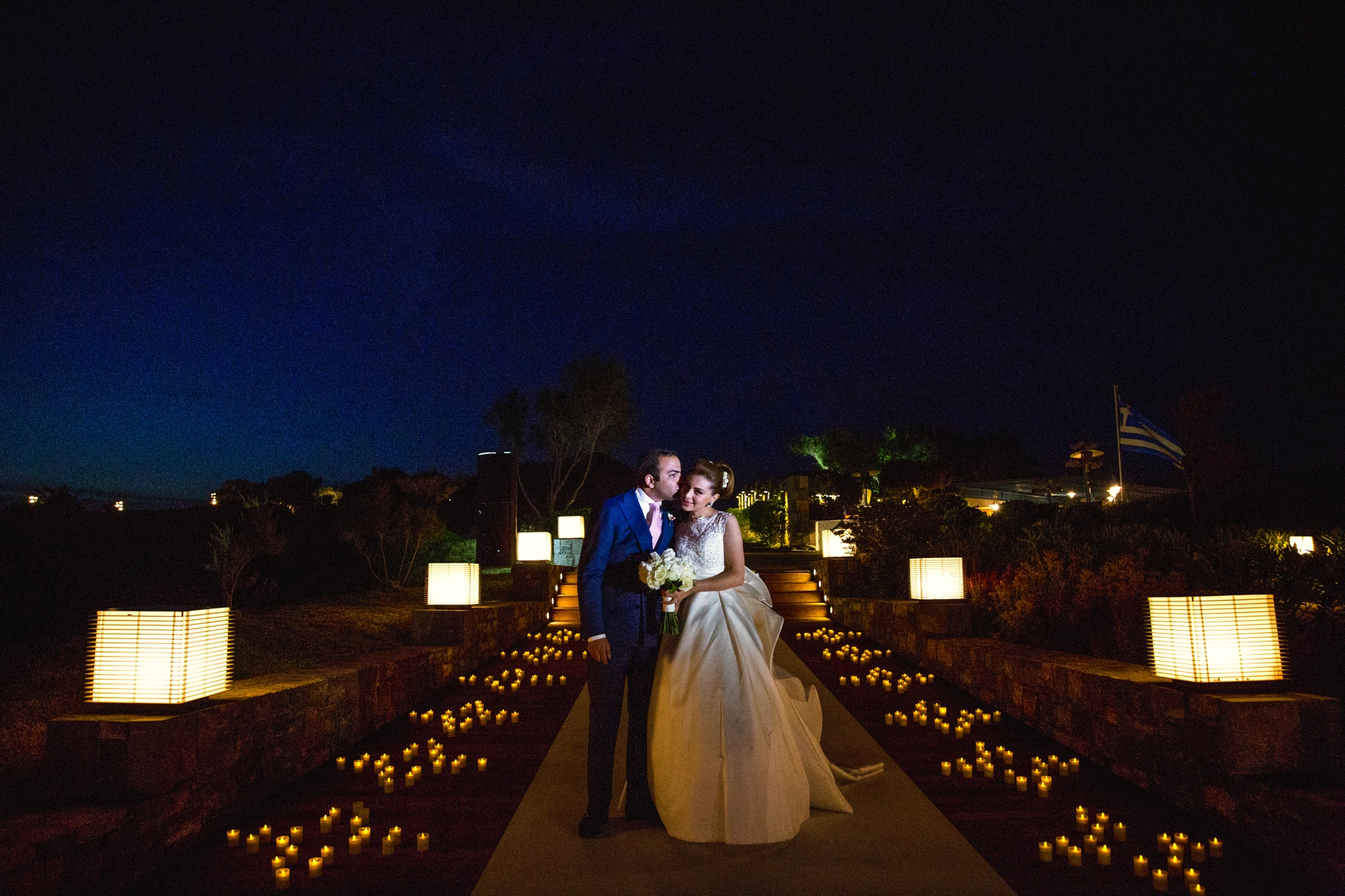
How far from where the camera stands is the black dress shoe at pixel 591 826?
347 cm

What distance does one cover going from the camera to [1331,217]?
1434 cm

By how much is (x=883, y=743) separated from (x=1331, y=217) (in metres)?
15.8

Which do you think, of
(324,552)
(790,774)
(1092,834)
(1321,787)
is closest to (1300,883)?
(1321,787)

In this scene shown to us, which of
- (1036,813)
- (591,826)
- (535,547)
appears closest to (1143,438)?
(535,547)

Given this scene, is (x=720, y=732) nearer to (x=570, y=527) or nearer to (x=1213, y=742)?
(x=1213, y=742)

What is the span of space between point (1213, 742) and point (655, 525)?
2781 mm

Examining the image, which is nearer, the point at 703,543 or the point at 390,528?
the point at 703,543

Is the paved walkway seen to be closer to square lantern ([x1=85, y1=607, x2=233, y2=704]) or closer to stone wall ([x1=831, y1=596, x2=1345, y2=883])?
stone wall ([x1=831, y1=596, x2=1345, y2=883])

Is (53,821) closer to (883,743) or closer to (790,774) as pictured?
(790,774)

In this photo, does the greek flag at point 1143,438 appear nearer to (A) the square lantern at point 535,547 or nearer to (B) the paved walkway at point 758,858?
(A) the square lantern at point 535,547

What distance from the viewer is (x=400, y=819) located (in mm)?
3797

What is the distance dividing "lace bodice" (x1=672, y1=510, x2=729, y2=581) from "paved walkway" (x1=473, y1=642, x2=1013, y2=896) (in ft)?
3.96

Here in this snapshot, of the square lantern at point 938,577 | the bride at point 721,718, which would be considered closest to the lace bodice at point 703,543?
the bride at point 721,718

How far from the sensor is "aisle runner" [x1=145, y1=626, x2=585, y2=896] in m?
3.04
